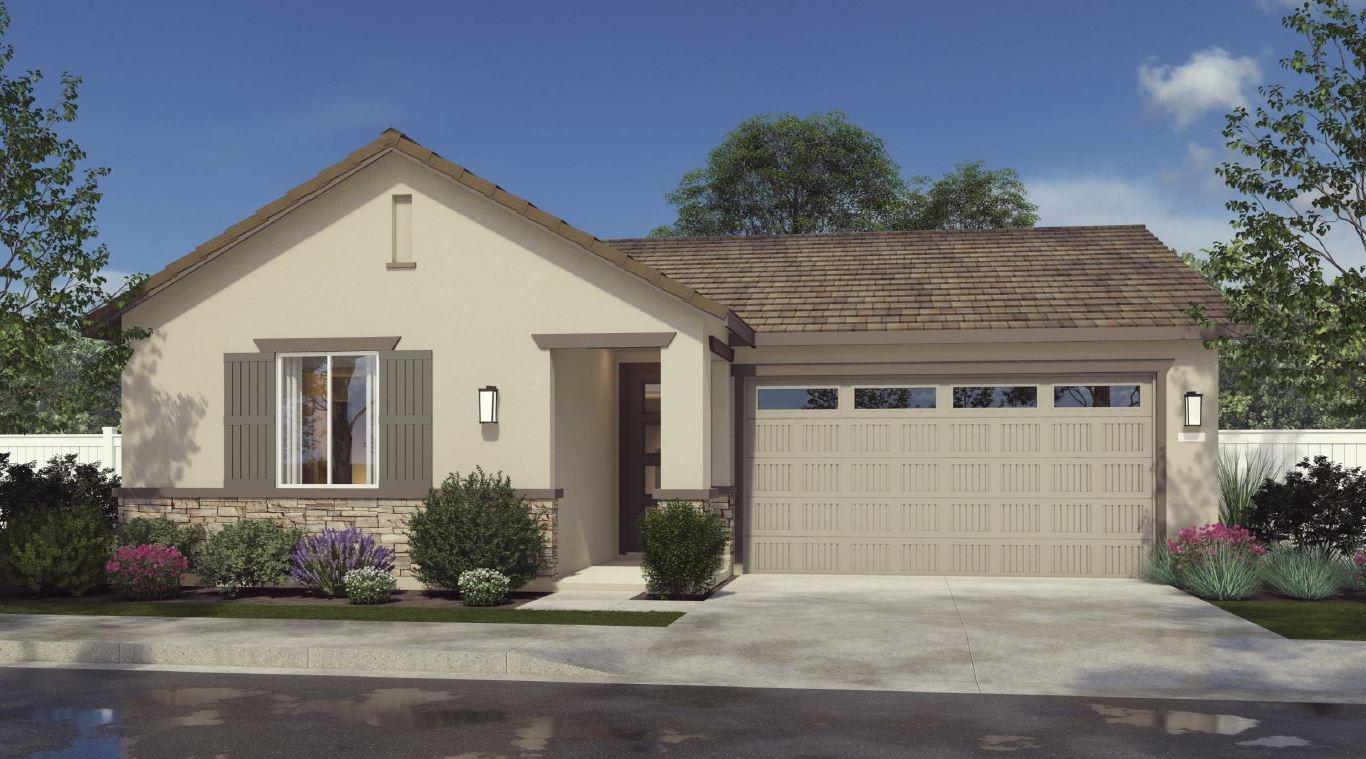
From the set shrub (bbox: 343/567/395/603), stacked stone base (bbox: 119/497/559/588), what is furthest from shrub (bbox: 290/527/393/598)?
shrub (bbox: 343/567/395/603)

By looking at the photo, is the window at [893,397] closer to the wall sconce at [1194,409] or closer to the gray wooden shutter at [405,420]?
the wall sconce at [1194,409]

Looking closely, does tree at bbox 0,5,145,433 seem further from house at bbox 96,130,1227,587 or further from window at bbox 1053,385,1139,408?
window at bbox 1053,385,1139,408

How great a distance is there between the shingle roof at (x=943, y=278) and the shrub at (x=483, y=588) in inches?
194

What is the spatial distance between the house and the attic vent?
0.03 m

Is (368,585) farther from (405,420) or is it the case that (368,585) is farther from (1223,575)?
(1223,575)

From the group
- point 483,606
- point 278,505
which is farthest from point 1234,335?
point 278,505

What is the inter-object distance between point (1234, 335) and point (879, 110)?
23.6 m

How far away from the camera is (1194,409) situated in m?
15.9

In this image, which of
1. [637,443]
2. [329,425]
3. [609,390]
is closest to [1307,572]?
[637,443]

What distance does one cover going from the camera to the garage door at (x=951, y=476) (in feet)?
53.7

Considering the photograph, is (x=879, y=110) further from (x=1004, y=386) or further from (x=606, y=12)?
(x=1004, y=386)

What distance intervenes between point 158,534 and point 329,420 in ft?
7.47

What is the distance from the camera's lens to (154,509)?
15734 millimetres

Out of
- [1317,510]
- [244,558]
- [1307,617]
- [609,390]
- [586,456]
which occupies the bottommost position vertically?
[1307,617]
